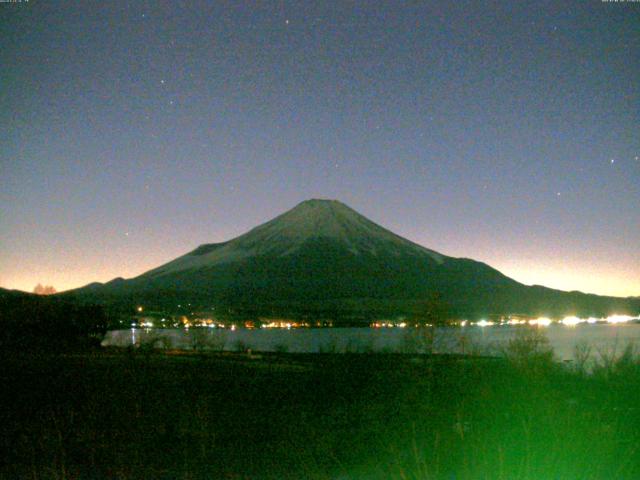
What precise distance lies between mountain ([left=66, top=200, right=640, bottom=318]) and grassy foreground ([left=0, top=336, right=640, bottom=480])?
82.4m

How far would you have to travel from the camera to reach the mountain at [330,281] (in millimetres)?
110312

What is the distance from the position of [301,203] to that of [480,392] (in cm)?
15111

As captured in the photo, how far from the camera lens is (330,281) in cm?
12712

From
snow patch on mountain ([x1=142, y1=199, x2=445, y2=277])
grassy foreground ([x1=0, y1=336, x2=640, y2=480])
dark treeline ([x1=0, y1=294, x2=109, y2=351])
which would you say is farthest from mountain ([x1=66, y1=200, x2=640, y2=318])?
grassy foreground ([x1=0, y1=336, x2=640, y2=480])

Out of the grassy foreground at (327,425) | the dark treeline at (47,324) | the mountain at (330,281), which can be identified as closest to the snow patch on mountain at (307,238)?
the mountain at (330,281)

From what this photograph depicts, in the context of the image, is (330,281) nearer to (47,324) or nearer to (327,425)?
(47,324)

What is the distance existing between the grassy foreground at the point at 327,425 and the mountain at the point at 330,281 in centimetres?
8237

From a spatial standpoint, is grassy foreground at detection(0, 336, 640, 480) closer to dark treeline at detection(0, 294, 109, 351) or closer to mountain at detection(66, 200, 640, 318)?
dark treeline at detection(0, 294, 109, 351)

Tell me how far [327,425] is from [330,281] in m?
116

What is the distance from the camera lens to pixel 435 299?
25.0 meters

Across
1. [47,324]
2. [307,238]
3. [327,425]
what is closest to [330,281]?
[307,238]

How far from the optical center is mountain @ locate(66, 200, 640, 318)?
4343 inches

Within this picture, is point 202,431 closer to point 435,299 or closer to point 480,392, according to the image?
point 480,392

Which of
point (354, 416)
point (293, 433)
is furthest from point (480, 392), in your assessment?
point (293, 433)
